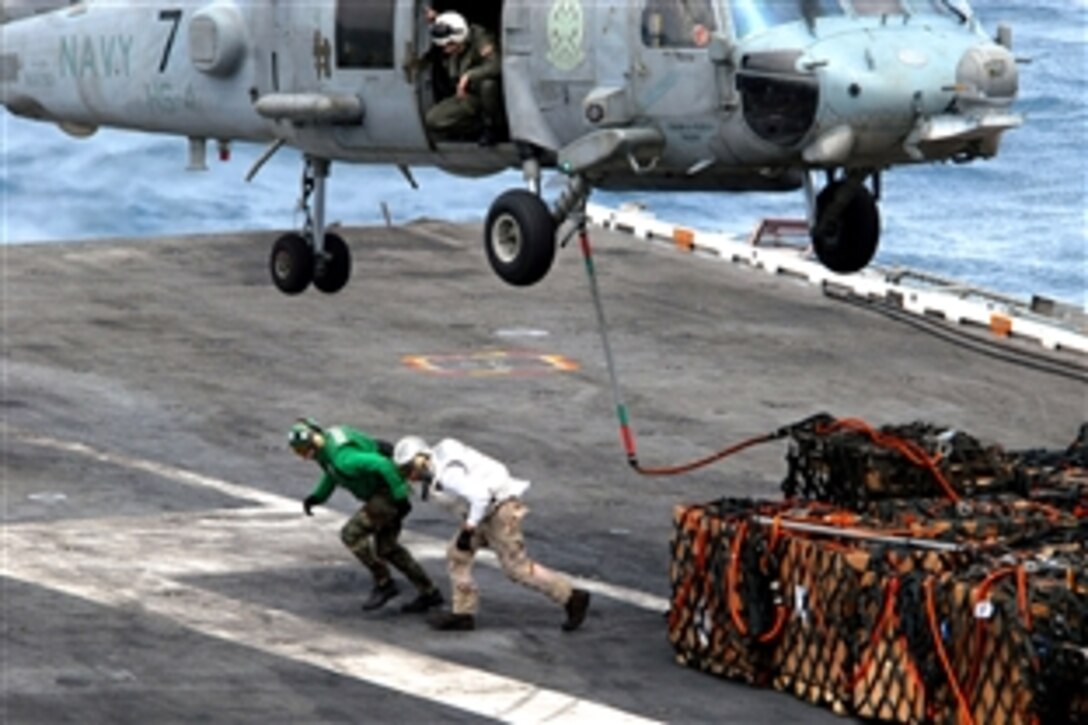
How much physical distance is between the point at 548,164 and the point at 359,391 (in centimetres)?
1802

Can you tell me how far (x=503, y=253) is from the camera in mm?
33031

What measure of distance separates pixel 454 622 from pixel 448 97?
6157mm

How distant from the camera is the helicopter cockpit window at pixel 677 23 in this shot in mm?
32156

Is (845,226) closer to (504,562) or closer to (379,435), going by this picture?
(504,562)

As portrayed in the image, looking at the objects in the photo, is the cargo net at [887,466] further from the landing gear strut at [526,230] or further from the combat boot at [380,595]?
the landing gear strut at [526,230]

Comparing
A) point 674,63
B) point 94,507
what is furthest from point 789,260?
point 674,63

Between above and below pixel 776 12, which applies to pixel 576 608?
below

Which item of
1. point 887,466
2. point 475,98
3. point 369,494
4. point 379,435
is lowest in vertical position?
point 379,435

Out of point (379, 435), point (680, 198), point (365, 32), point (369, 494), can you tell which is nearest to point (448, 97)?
point (365, 32)

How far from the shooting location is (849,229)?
113 ft

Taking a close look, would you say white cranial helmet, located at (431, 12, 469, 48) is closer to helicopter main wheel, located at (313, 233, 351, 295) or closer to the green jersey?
helicopter main wheel, located at (313, 233, 351, 295)

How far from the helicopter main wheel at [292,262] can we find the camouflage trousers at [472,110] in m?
3.66

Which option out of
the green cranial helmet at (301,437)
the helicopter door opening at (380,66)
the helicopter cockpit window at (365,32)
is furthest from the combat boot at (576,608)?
the helicopter cockpit window at (365,32)

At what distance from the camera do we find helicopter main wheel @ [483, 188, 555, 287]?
3262 cm
